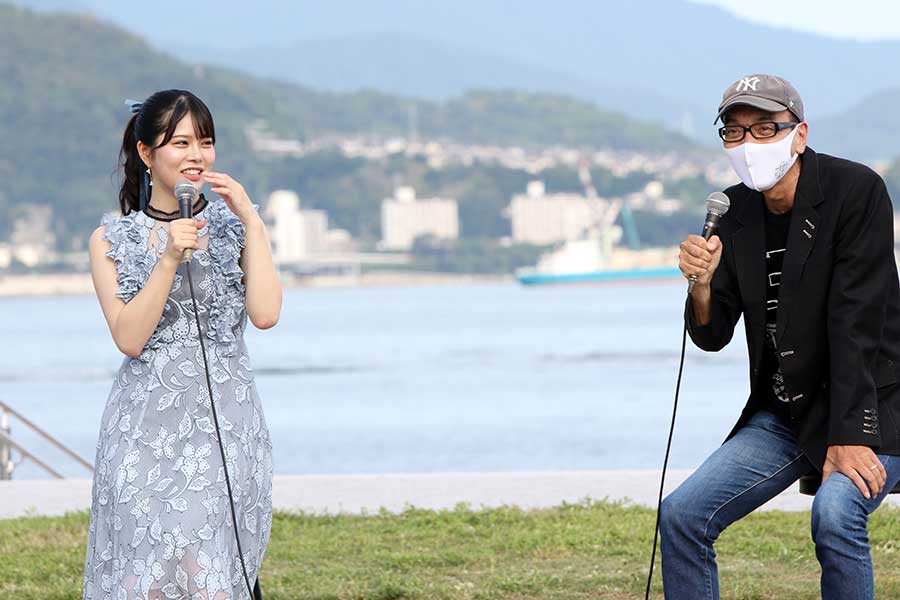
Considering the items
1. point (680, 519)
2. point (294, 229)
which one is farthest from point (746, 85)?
point (294, 229)

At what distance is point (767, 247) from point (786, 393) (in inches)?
15.2

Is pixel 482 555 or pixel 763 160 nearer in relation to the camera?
pixel 763 160

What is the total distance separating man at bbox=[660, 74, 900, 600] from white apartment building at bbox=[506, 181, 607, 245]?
127094 millimetres

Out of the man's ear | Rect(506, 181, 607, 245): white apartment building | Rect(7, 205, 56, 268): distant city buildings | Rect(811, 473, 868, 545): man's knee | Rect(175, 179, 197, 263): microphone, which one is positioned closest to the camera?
Rect(175, 179, 197, 263): microphone

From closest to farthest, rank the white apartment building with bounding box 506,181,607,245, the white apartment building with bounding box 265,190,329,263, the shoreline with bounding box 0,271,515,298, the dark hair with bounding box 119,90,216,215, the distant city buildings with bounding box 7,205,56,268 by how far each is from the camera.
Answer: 1. the dark hair with bounding box 119,90,216,215
2. the distant city buildings with bounding box 7,205,56,268
3. the shoreline with bounding box 0,271,515,298
4. the white apartment building with bounding box 265,190,329,263
5. the white apartment building with bounding box 506,181,607,245

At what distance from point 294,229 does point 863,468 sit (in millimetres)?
121322

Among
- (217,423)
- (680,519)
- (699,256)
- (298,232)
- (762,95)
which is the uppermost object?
(762,95)

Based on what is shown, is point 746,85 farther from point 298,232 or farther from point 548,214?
point 548,214

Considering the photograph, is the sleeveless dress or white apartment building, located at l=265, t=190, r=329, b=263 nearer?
the sleeveless dress

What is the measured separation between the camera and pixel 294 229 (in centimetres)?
12469

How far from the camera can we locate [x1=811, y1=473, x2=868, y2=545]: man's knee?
4078 mm

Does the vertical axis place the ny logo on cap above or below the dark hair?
above

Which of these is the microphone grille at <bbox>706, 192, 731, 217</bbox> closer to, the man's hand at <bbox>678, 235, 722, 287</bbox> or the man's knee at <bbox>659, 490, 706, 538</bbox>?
the man's hand at <bbox>678, 235, 722, 287</bbox>

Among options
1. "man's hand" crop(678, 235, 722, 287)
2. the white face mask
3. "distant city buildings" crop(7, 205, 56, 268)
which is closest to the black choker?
"man's hand" crop(678, 235, 722, 287)
